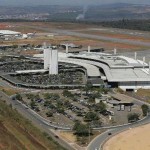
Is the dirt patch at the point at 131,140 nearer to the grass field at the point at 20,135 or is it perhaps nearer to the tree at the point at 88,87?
the grass field at the point at 20,135

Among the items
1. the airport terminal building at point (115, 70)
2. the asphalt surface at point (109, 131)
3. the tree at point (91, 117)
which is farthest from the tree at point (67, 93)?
the asphalt surface at point (109, 131)

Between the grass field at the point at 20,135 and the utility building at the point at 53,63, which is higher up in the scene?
the utility building at the point at 53,63

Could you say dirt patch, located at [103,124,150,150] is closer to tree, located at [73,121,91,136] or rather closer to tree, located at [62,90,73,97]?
tree, located at [73,121,91,136]

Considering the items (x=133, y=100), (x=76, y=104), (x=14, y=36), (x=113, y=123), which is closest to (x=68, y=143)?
(x=113, y=123)

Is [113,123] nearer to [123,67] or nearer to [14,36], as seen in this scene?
[123,67]

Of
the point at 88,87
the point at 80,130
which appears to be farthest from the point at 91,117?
the point at 88,87

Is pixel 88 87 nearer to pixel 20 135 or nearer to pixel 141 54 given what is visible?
pixel 20 135

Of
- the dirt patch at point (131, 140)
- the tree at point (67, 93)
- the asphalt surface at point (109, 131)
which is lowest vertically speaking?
the asphalt surface at point (109, 131)

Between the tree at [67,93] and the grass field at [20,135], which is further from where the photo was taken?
the tree at [67,93]

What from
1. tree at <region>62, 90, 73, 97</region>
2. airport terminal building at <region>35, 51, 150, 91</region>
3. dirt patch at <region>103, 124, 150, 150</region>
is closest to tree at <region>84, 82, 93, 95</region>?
tree at <region>62, 90, 73, 97</region>
